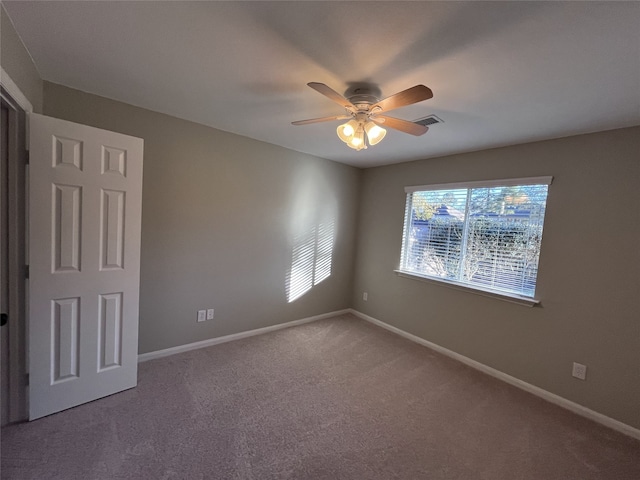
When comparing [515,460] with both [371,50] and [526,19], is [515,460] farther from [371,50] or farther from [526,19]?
[371,50]

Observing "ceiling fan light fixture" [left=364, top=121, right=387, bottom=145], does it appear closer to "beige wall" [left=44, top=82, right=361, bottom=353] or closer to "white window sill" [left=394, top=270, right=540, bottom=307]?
"beige wall" [left=44, top=82, right=361, bottom=353]

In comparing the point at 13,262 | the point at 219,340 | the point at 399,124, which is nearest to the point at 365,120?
the point at 399,124

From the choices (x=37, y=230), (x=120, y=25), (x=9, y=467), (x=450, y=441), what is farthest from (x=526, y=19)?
(x=9, y=467)

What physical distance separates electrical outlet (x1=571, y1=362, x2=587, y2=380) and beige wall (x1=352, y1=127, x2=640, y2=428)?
0.03m

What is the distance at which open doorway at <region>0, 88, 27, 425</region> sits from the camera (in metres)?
1.64

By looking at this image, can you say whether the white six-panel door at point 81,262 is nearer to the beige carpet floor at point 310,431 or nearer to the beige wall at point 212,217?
the beige carpet floor at point 310,431

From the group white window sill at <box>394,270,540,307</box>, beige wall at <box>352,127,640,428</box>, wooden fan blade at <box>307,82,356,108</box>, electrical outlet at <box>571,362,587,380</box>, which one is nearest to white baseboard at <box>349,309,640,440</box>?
beige wall at <box>352,127,640,428</box>

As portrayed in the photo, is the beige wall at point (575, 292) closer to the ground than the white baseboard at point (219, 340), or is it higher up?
higher up

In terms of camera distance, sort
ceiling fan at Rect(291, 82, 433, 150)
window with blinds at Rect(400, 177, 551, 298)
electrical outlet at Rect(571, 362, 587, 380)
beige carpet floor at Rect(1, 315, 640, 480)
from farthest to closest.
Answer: window with blinds at Rect(400, 177, 551, 298) < electrical outlet at Rect(571, 362, 587, 380) < ceiling fan at Rect(291, 82, 433, 150) < beige carpet floor at Rect(1, 315, 640, 480)

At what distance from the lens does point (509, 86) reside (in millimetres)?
1687

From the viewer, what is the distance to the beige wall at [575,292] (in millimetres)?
2102

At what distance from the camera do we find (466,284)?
3.03 metres

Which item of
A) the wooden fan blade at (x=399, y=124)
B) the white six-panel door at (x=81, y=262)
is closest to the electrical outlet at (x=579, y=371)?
the wooden fan blade at (x=399, y=124)

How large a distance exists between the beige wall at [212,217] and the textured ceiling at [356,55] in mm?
359
